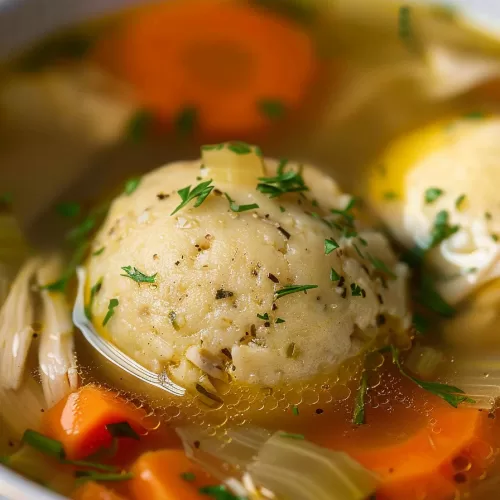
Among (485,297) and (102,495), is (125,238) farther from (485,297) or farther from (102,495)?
(485,297)

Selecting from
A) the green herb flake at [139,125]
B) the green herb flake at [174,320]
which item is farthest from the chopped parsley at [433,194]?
the green herb flake at [139,125]

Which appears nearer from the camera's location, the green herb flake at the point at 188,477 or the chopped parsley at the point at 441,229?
the green herb flake at the point at 188,477

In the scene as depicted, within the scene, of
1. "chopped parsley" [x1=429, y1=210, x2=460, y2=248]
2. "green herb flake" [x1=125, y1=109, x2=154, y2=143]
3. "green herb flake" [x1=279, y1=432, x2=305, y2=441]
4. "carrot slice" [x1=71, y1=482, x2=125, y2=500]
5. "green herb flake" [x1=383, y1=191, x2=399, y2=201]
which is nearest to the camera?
"carrot slice" [x1=71, y1=482, x2=125, y2=500]

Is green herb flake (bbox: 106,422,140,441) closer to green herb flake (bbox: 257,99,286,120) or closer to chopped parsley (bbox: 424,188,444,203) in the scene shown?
chopped parsley (bbox: 424,188,444,203)

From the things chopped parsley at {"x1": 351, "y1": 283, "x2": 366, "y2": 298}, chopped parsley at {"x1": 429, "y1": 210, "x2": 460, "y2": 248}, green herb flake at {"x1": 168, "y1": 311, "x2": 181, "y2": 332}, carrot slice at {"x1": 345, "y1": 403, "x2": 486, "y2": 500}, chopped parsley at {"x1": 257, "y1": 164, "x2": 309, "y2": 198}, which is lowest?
carrot slice at {"x1": 345, "y1": 403, "x2": 486, "y2": 500}

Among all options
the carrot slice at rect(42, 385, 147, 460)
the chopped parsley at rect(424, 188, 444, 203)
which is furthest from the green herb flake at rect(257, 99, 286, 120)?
the carrot slice at rect(42, 385, 147, 460)

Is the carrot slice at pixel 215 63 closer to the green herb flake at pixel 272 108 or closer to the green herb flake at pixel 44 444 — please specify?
the green herb flake at pixel 272 108

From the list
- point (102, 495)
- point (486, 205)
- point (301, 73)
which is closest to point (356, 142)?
point (301, 73)

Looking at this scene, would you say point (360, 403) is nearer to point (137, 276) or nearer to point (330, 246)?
point (330, 246)
